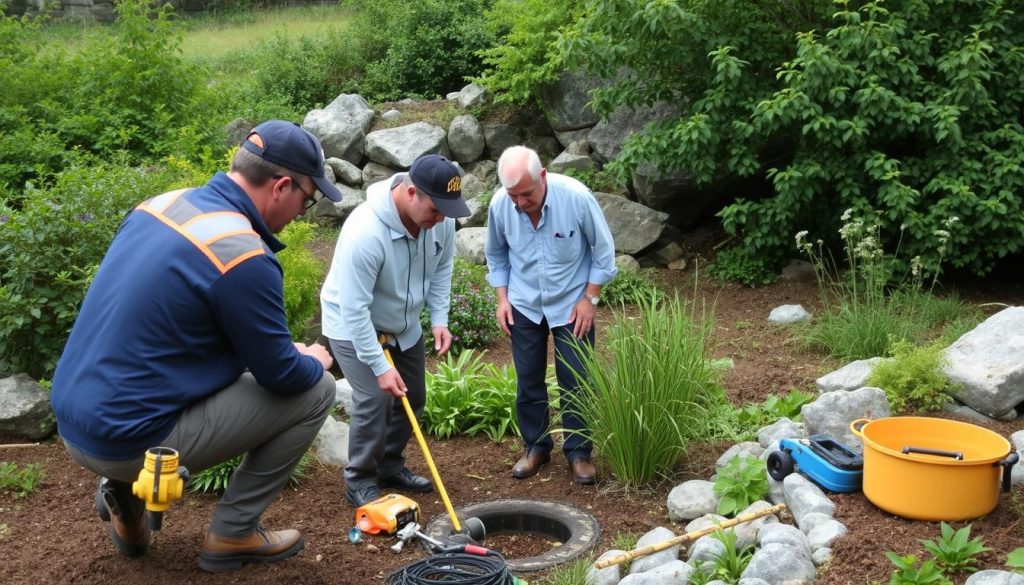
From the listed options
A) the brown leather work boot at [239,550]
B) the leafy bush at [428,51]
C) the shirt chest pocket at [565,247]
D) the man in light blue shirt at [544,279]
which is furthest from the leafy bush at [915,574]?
the leafy bush at [428,51]

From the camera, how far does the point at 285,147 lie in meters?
3.61

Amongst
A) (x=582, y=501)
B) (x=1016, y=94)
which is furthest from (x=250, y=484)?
(x=1016, y=94)

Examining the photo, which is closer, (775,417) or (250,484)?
(250,484)

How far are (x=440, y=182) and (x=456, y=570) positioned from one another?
1.68 metres

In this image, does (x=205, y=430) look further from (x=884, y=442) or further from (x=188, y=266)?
(x=884, y=442)

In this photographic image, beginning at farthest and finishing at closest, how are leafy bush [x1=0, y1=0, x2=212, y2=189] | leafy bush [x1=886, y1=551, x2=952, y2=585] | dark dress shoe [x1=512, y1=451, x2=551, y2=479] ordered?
leafy bush [x1=0, y1=0, x2=212, y2=189] < dark dress shoe [x1=512, y1=451, x2=551, y2=479] < leafy bush [x1=886, y1=551, x2=952, y2=585]

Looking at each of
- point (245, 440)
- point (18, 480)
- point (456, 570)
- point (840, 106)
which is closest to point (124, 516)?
point (245, 440)

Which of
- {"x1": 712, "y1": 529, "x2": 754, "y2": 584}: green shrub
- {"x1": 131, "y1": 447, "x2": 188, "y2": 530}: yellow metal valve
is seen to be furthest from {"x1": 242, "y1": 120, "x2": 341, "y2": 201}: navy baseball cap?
{"x1": 712, "y1": 529, "x2": 754, "y2": 584}: green shrub

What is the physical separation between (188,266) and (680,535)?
2.28 metres

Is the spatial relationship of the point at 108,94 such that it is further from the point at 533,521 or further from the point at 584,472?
the point at 533,521

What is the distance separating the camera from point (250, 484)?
12.9 ft

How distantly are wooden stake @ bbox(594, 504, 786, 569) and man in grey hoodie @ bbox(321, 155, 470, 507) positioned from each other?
1.23 m

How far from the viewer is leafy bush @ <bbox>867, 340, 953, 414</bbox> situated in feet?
16.2

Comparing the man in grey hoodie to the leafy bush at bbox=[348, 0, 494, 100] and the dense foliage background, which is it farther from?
the leafy bush at bbox=[348, 0, 494, 100]
